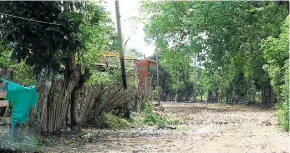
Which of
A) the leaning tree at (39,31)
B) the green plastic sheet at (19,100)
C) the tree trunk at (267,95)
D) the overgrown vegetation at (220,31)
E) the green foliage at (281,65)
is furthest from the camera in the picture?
the tree trunk at (267,95)

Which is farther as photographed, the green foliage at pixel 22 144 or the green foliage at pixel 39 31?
the green foliage at pixel 39 31

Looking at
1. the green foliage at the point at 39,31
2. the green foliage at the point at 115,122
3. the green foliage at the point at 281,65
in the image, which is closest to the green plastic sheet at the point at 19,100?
the green foliage at the point at 39,31

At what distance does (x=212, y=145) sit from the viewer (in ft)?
27.7

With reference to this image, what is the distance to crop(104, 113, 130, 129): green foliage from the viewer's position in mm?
12371

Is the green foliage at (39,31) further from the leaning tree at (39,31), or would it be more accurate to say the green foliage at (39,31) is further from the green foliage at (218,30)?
the green foliage at (218,30)

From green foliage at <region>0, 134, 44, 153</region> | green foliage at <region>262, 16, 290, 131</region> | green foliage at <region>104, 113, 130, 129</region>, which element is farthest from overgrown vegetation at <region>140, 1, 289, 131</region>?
green foliage at <region>0, 134, 44, 153</region>

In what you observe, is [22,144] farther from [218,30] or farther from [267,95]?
[267,95]

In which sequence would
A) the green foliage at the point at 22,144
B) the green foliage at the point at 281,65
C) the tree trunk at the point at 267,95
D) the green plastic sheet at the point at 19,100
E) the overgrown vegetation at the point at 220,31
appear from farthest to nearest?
1. the tree trunk at the point at 267,95
2. the overgrown vegetation at the point at 220,31
3. the green foliage at the point at 281,65
4. the green plastic sheet at the point at 19,100
5. the green foliage at the point at 22,144

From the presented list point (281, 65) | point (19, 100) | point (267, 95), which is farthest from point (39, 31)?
point (267, 95)

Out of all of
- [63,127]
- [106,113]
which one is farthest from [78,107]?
[106,113]

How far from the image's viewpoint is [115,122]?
12656 mm

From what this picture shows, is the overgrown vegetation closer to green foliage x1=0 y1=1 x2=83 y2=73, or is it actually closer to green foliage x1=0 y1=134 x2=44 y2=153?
green foliage x1=0 y1=1 x2=83 y2=73

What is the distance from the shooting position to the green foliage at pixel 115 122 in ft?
40.6

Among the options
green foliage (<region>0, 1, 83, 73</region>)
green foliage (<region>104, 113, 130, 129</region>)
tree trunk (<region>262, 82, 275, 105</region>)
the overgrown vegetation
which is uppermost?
the overgrown vegetation
